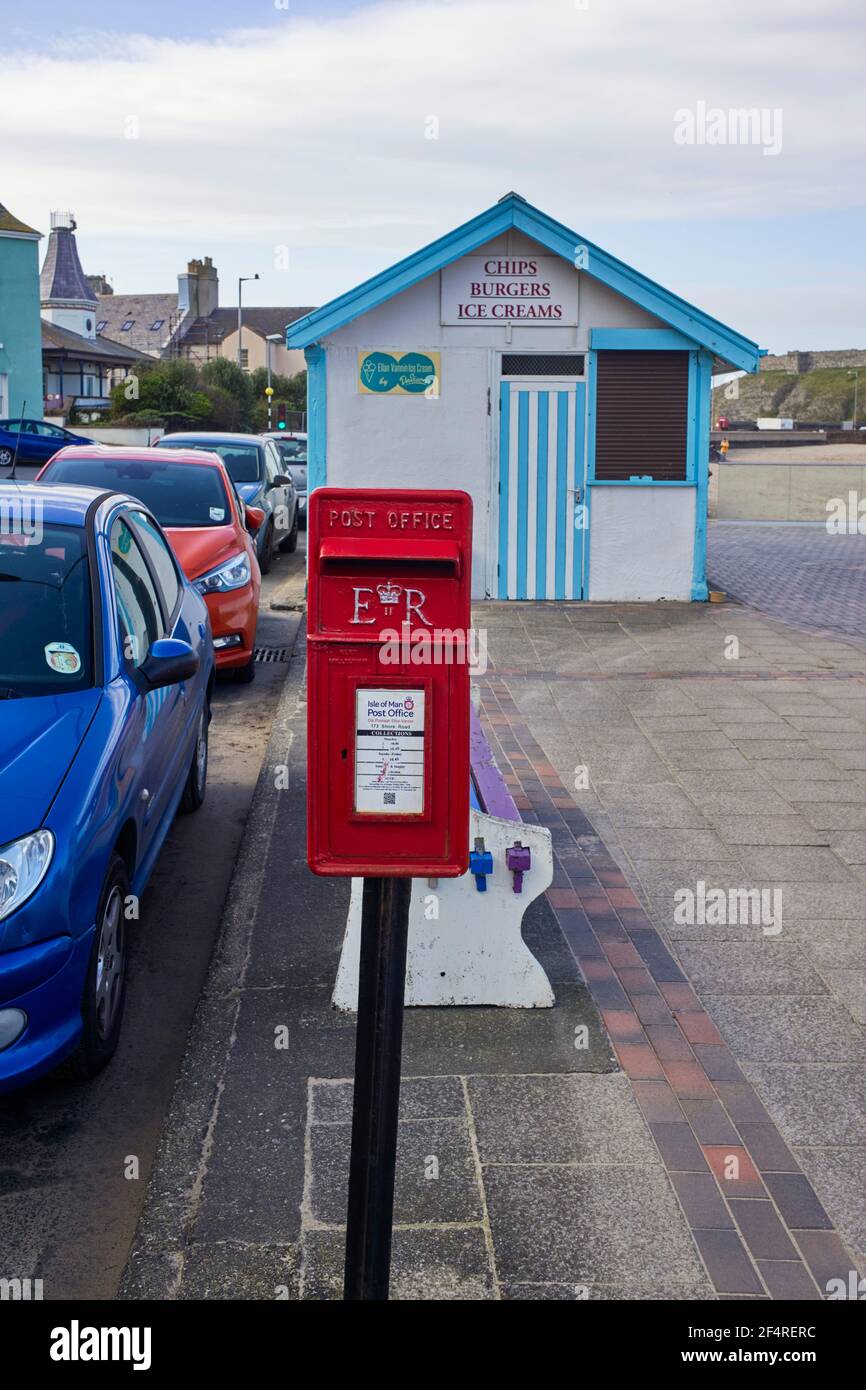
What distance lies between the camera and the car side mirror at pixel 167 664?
18.2 feet

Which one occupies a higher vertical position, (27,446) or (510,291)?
(510,291)

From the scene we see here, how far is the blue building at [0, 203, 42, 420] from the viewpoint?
1802 inches

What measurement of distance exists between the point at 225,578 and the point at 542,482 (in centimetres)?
464

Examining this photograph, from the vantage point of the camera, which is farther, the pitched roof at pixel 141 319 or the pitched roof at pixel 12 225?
the pitched roof at pixel 141 319

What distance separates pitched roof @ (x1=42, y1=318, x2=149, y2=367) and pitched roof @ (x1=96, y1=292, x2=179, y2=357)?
25.4m

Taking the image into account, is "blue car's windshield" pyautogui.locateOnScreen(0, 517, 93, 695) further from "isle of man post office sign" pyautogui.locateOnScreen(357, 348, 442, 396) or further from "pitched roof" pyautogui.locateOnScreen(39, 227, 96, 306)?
"pitched roof" pyautogui.locateOnScreen(39, 227, 96, 306)

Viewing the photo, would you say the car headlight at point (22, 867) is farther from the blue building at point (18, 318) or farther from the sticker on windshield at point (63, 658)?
the blue building at point (18, 318)

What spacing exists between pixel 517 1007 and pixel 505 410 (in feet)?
32.8

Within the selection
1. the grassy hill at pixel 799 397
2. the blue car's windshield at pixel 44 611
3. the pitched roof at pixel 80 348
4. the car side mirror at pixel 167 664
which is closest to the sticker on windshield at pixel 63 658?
the blue car's windshield at pixel 44 611

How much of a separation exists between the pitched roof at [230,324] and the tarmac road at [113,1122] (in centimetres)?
9058

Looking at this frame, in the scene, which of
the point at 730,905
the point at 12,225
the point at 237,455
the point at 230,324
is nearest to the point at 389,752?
the point at 730,905

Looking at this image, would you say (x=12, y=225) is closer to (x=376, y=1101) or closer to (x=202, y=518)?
(x=202, y=518)

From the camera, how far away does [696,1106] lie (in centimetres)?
442

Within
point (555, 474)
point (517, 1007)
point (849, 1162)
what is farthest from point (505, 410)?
point (849, 1162)
